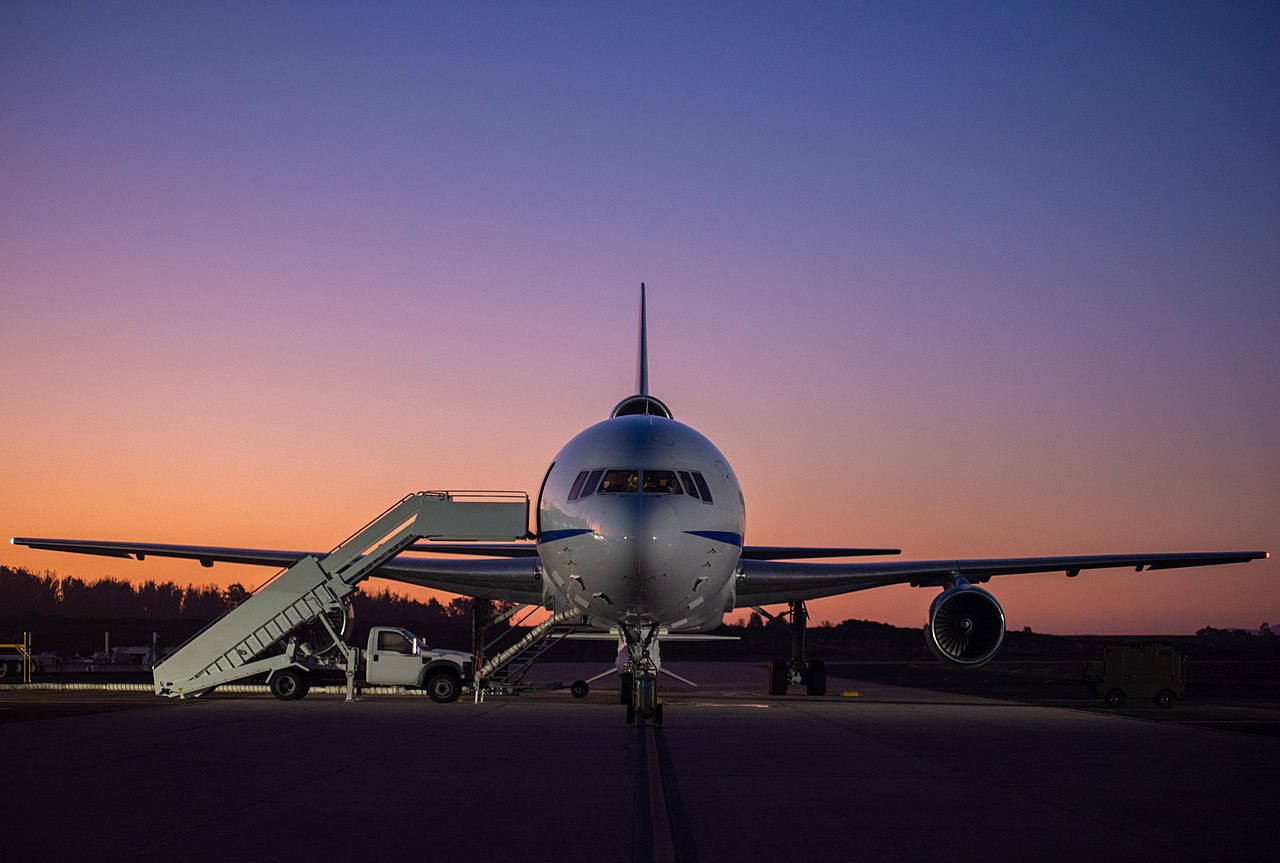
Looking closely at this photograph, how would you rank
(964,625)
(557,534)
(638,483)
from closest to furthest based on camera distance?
(638,483) < (557,534) < (964,625)

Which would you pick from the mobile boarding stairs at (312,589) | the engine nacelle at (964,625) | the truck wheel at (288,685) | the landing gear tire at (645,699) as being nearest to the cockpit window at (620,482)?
the landing gear tire at (645,699)

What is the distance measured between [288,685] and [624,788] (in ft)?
51.7

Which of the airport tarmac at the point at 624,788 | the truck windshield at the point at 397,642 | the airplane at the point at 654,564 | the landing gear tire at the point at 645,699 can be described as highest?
the airplane at the point at 654,564

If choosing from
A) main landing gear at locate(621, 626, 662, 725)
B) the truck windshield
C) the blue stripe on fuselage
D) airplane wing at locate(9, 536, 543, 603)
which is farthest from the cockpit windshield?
the truck windshield

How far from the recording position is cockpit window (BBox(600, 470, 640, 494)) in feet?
58.7

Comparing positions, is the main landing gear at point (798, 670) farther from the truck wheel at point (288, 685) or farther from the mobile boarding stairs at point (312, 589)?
the truck wheel at point (288, 685)

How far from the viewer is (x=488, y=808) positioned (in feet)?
33.0

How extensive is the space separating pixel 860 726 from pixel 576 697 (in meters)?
9.03

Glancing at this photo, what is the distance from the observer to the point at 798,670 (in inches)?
1133

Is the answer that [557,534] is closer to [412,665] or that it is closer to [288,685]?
[412,665]

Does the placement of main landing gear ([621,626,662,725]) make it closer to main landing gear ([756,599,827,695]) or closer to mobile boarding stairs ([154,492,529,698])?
mobile boarding stairs ([154,492,529,698])

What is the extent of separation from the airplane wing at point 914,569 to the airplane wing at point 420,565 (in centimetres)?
443

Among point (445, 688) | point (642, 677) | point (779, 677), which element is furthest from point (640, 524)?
point (779, 677)

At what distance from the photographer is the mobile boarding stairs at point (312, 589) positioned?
2425cm
